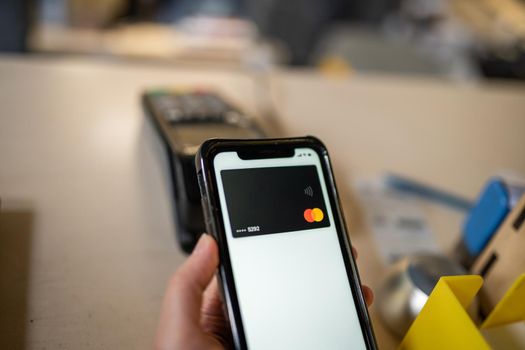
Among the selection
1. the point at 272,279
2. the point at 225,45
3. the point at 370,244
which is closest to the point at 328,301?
the point at 272,279

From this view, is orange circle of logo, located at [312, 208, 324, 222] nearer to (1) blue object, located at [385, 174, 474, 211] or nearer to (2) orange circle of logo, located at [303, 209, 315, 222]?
(2) orange circle of logo, located at [303, 209, 315, 222]

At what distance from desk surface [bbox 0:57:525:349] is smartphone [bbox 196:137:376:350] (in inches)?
3.0

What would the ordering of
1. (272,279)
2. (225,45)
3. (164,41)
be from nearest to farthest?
(272,279) → (225,45) → (164,41)

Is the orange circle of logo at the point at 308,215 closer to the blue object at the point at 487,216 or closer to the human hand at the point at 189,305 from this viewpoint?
the human hand at the point at 189,305

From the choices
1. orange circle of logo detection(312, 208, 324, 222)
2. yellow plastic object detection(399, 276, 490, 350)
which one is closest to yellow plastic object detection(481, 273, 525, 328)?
yellow plastic object detection(399, 276, 490, 350)

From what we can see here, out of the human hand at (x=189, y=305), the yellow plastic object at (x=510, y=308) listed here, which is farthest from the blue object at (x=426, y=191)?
the human hand at (x=189, y=305)

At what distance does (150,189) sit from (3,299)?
0.18 m

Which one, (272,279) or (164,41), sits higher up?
(272,279)

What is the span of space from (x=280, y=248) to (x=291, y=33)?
1689 millimetres

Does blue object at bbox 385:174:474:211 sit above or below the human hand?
below

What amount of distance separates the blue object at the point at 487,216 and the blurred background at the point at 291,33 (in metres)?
0.53

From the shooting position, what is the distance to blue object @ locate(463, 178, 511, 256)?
37 cm

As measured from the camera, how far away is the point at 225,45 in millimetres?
1272

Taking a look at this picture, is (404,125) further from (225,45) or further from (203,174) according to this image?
(225,45)
